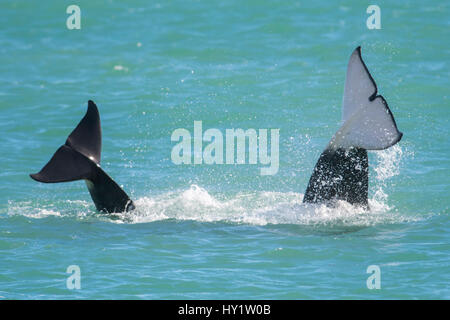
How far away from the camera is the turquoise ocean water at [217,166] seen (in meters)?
11.5

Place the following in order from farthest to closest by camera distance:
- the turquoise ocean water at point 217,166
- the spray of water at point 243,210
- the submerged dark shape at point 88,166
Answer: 1. the spray of water at point 243,210
2. the submerged dark shape at point 88,166
3. the turquoise ocean water at point 217,166

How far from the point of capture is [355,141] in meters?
12.4

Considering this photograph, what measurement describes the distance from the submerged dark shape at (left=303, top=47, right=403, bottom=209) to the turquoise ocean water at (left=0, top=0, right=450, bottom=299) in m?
0.32

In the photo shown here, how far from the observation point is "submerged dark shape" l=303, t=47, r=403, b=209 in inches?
474

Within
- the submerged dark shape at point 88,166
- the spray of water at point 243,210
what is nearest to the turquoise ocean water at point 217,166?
the spray of water at point 243,210

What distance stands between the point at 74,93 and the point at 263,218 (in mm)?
10140

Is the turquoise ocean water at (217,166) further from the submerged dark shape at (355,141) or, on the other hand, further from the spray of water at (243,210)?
the submerged dark shape at (355,141)

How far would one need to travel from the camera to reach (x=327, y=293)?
10633 millimetres

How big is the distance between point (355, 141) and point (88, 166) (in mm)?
3806

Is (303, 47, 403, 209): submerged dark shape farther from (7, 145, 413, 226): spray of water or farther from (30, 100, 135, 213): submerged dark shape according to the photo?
(30, 100, 135, 213): submerged dark shape

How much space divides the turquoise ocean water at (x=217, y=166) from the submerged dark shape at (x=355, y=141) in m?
0.32

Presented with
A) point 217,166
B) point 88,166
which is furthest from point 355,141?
point 217,166

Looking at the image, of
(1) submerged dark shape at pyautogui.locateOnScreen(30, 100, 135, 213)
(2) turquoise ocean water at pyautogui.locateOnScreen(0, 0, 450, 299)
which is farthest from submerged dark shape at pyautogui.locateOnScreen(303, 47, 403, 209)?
(1) submerged dark shape at pyautogui.locateOnScreen(30, 100, 135, 213)

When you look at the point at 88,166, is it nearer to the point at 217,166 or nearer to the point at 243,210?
the point at 243,210
